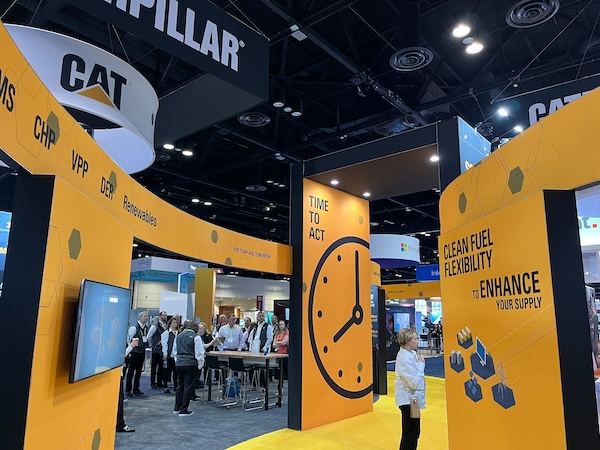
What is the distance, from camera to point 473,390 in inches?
125

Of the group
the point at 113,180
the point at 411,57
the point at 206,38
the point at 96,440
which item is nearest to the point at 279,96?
the point at 411,57

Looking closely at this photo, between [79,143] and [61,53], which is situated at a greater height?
[61,53]

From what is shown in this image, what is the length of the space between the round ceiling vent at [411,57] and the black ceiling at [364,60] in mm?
109

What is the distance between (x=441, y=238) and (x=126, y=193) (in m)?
2.55

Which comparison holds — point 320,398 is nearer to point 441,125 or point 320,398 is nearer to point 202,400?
point 202,400

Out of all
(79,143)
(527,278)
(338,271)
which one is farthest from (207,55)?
(338,271)

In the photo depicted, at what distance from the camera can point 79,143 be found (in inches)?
108

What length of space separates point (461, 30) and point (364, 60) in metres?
1.63

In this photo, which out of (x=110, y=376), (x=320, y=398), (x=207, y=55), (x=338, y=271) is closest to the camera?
(x=207, y=55)

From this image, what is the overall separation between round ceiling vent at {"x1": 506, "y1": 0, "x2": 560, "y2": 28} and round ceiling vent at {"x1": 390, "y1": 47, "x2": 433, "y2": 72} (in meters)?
0.92

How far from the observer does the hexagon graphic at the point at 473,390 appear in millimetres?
3076

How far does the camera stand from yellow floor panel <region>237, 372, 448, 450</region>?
16.6 feet

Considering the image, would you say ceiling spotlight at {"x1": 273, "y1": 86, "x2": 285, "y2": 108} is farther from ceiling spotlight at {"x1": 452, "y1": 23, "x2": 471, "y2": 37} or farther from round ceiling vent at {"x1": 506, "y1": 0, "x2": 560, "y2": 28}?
round ceiling vent at {"x1": 506, "y1": 0, "x2": 560, "y2": 28}

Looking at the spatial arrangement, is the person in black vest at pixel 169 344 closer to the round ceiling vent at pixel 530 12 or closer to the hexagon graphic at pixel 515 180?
the hexagon graphic at pixel 515 180
